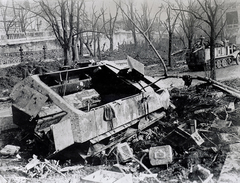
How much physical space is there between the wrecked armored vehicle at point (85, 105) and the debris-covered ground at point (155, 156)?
328mm

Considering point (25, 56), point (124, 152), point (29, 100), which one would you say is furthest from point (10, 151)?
point (25, 56)

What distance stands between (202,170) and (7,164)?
3738 mm

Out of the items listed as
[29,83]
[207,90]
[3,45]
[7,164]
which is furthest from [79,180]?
[3,45]

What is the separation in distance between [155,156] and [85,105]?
123 inches

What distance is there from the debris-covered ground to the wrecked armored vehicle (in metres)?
0.33

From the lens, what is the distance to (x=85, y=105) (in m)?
7.87

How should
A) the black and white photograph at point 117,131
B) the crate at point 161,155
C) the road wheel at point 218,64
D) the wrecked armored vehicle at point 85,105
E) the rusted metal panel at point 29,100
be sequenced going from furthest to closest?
the road wheel at point 218,64, the rusted metal panel at point 29,100, the wrecked armored vehicle at point 85,105, the crate at point 161,155, the black and white photograph at point 117,131

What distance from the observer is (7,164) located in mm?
5715

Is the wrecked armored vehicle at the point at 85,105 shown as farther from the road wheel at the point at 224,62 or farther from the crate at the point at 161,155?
the road wheel at the point at 224,62

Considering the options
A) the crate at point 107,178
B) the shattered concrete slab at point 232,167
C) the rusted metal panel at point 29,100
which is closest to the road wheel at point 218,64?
the shattered concrete slab at point 232,167

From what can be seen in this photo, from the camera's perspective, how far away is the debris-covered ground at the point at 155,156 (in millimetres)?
4875

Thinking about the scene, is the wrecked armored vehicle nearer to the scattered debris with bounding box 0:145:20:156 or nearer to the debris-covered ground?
the debris-covered ground

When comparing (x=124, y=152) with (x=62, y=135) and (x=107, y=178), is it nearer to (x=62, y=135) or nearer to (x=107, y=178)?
(x=107, y=178)

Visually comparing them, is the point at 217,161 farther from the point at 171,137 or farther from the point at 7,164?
the point at 7,164
